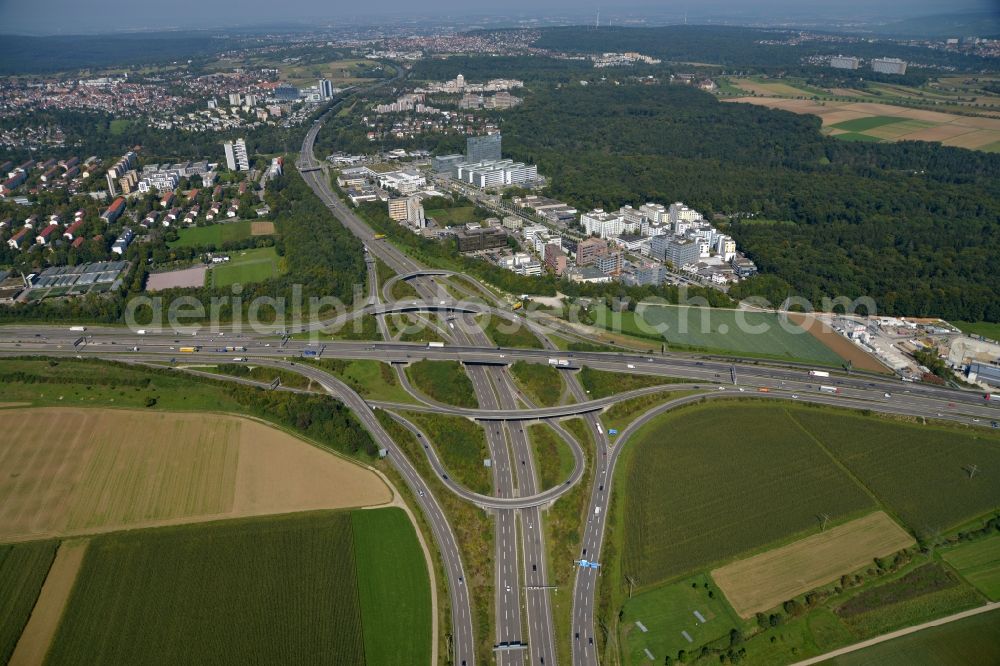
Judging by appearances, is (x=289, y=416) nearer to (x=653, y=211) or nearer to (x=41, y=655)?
(x=41, y=655)

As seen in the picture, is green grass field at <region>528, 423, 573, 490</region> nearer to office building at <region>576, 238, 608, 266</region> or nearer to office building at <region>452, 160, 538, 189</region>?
office building at <region>576, 238, 608, 266</region>

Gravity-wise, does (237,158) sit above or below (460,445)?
above

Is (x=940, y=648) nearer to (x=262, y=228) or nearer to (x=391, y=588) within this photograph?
(x=391, y=588)

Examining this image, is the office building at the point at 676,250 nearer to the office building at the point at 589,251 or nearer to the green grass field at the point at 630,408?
the office building at the point at 589,251

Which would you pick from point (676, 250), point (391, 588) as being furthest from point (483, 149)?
point (391, 588)

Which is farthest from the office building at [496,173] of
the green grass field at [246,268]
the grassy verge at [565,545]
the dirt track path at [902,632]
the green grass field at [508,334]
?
the dirt track path at [902,632]

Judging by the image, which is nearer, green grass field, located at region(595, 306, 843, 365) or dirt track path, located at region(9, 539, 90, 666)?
dirt track path, located at region(9, 539, 90, 666)

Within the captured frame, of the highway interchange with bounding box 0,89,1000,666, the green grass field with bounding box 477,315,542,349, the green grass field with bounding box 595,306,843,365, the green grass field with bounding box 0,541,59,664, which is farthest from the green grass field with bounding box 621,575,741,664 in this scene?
the green grass field with bounding box 0,541,59,664
